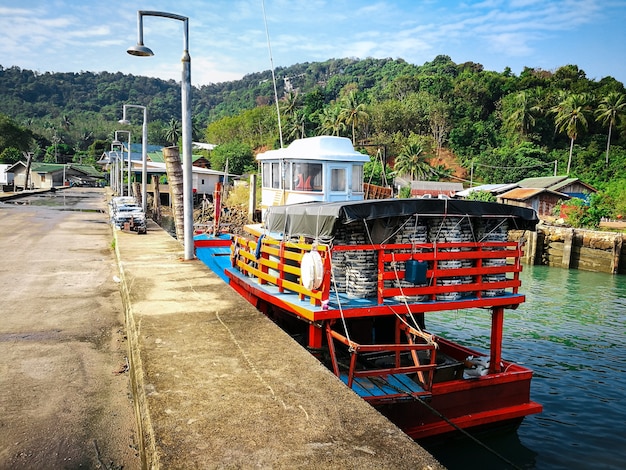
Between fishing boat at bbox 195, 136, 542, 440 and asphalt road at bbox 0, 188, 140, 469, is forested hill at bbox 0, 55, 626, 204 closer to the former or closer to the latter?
asphalt road at bbox 0, 188, 140, 469

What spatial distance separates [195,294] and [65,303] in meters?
3.16

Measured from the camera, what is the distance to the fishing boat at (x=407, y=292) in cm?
655

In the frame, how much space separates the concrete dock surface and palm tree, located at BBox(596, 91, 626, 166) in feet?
206

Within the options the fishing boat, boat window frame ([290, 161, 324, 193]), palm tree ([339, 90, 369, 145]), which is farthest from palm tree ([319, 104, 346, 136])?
the fishing boat

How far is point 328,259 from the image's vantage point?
645 centimetres

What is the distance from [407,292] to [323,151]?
16.0 ft

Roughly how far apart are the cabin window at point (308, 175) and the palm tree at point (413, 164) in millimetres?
49791

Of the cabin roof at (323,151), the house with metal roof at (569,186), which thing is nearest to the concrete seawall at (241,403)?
the cabin roof at (323,151)

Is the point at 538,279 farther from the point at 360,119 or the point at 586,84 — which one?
the point at 586,84

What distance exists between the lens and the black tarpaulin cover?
21.8 feet

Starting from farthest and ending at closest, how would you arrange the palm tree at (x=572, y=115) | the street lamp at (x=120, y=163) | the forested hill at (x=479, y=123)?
1. the forested hill at (x=479, y=123)
2. the palm tree at (x=572, y=115)
3. the street lamp at (x=120, y=163)

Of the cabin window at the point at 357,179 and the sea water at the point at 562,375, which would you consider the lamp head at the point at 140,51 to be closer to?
the cabin window at the point at 357,179

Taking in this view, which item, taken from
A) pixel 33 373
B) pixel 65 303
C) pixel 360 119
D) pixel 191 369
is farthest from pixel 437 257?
pixel 360 119

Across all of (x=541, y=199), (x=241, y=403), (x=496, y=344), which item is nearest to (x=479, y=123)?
(x=541, y=199)
